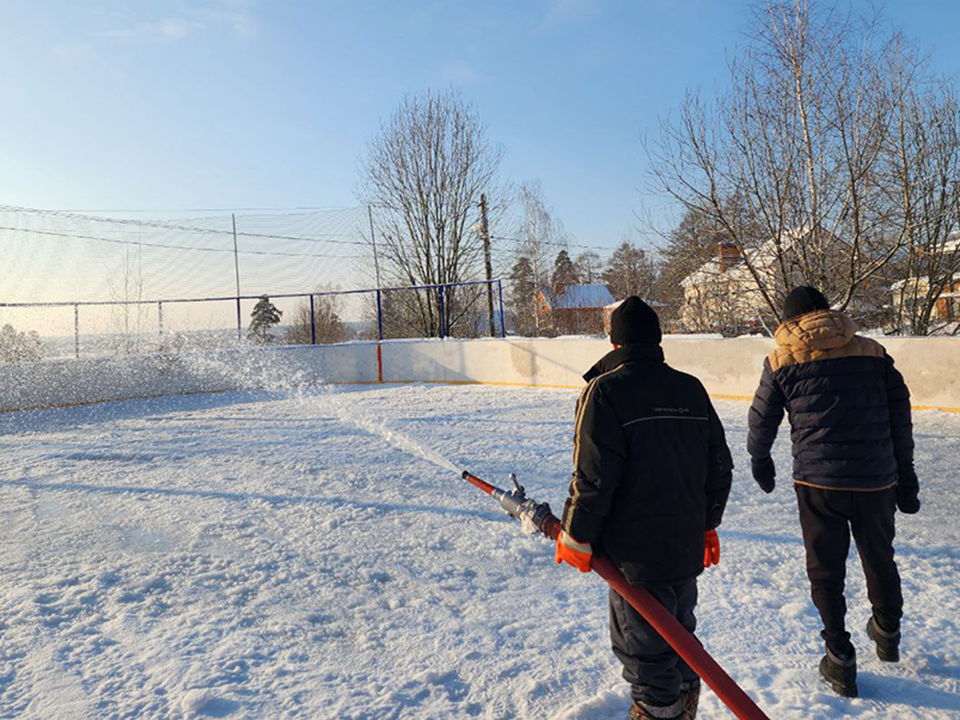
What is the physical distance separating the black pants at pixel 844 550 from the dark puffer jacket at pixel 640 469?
0.89m

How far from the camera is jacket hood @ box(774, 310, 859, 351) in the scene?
8.93 feet

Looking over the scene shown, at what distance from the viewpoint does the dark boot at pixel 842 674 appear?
103 inches

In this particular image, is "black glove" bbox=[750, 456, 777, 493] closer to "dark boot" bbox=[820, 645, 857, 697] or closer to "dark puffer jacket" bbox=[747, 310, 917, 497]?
"dark puffer jacket" bbox=[747, 310, 917, 497]

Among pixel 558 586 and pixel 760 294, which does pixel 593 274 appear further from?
pixel 558 586

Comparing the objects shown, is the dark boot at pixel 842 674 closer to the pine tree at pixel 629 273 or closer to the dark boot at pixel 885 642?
the dark boot at pixel 885 642

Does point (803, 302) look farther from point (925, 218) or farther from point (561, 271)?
point (561, 271)

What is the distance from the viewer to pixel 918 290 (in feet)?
44.9

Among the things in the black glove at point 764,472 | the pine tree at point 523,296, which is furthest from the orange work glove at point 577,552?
the pine tree at point 523,296

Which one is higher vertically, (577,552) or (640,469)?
(640,469)

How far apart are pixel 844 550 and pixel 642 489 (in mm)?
1250

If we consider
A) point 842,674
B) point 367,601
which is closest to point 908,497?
point 842,674

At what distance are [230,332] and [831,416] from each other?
648 inches

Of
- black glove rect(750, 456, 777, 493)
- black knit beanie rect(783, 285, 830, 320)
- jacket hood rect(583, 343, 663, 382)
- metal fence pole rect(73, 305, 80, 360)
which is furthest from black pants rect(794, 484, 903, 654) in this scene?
metal fence pole rect(73, 305, 80, 360)

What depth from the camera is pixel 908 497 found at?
280 cm
